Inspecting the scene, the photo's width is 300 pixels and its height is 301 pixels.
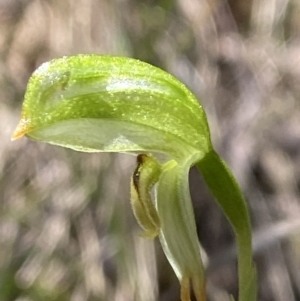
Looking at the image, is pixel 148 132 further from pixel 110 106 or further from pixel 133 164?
pixel 133 164

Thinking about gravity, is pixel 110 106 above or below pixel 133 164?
below

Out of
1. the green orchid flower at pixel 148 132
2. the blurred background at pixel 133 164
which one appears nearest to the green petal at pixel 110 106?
the green orchid flower at pixel 148 132

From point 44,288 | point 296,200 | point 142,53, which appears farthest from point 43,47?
point 296,200

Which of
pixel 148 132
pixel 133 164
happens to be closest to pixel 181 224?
pixel 148 132

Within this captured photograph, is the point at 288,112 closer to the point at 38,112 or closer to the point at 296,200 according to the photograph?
the point at 296,200

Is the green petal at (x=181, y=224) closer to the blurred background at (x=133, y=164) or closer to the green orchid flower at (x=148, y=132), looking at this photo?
the green orchid flower at (x=148, y=132)
